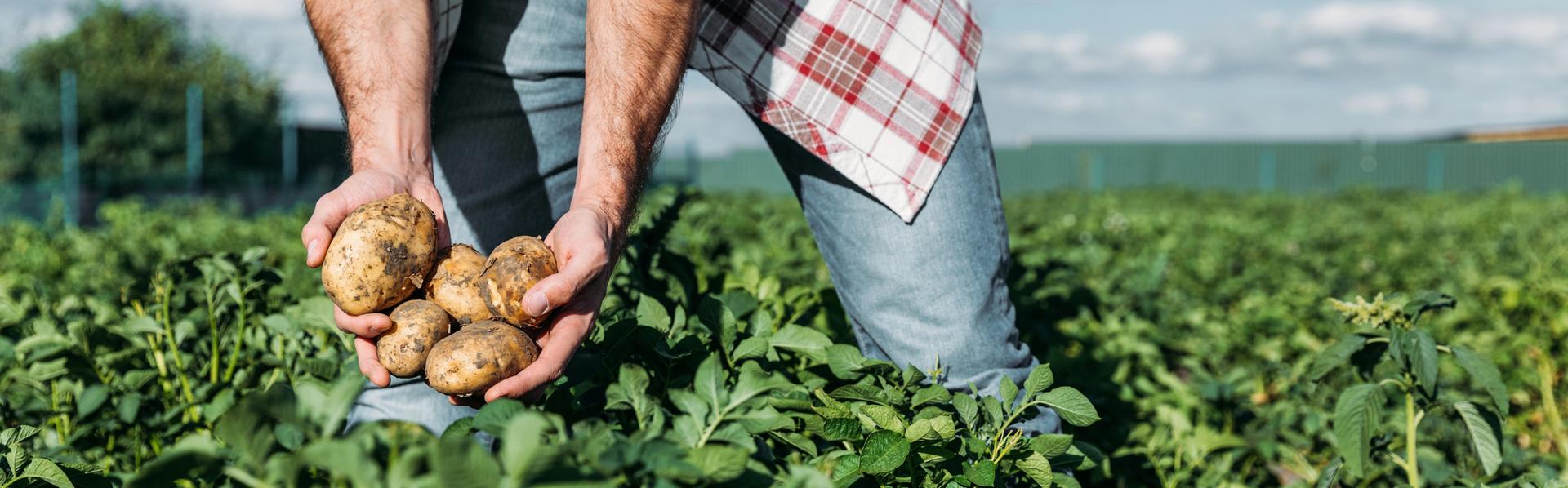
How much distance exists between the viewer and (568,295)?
146 cm

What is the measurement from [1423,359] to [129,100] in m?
27.4

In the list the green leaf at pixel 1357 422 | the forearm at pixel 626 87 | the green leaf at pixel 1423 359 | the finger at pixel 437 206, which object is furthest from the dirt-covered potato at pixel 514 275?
the green leaf at pixel 1423 359

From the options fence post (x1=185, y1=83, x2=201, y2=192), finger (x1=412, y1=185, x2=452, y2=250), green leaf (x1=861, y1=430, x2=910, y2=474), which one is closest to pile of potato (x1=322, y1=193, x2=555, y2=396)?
finger (x1=412, y1=185, x2=452, y2=250)

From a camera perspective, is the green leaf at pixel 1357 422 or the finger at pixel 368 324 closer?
the finger at pixel 368 324

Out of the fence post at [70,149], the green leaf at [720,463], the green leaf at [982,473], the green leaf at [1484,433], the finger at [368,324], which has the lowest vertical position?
the fence post at [70,149]

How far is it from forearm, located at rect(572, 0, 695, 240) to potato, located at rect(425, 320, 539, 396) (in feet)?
0.79

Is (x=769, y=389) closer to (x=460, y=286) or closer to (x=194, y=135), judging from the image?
(x=460, y=286)

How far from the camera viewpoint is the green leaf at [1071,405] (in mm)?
1531

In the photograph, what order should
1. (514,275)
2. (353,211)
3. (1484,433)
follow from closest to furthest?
(514,275) → (353,211) → (1484,433)

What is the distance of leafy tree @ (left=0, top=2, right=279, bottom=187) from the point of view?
22188 mm

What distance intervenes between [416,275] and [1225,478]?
1.80 meters

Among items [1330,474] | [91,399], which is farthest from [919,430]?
[91,399]

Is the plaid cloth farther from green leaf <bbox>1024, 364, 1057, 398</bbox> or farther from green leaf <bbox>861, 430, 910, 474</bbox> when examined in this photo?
green leaf <bbox>861, 430, 910, 474</bbox>

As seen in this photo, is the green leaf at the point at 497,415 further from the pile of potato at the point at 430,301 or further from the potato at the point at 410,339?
the potato at the point at 410,339
